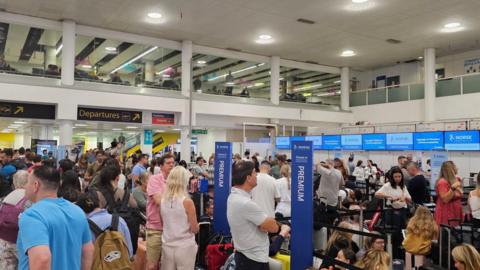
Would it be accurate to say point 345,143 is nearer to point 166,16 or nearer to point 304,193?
point 166,16

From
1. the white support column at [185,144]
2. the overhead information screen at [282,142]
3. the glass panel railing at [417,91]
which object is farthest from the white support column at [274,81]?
the glass panel railing at [417,91]

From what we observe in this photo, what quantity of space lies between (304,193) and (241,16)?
30.2 feet

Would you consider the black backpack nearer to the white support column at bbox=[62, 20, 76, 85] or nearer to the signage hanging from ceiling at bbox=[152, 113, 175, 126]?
the white support column at bbox=[62, 20, 76, 85]

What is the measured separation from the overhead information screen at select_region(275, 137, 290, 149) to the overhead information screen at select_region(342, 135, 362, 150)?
232 cm

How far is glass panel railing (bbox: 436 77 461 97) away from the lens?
50.7 feet

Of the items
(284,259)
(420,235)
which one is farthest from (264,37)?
(284,259)

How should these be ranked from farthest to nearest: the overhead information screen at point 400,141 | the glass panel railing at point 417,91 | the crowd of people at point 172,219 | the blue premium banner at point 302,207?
1. the glass panel railing at point 417,91
2. the overhead information screen at point 400,141
3. the blue premium banner at point 302,207
4. the crowd of people at point 172,219

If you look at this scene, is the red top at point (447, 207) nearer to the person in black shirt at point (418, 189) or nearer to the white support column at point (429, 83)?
the person in black shirt at point (418, 189)

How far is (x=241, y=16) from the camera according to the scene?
12195 millimetres

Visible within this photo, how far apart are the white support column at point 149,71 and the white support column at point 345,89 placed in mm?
9210

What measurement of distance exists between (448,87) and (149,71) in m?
11.3

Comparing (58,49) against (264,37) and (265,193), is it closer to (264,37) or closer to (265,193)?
(264,37)

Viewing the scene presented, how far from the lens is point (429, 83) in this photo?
16.0m

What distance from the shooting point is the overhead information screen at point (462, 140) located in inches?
477
